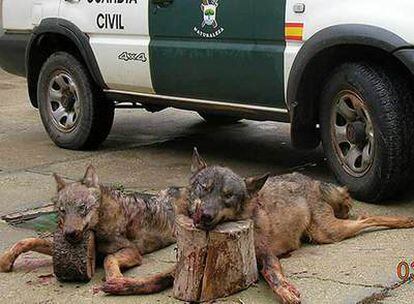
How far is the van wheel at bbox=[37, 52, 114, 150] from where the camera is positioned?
7.51 m

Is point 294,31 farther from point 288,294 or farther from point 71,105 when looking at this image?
point 71,105

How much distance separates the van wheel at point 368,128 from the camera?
206 inches

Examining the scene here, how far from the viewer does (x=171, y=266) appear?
14.5 ft

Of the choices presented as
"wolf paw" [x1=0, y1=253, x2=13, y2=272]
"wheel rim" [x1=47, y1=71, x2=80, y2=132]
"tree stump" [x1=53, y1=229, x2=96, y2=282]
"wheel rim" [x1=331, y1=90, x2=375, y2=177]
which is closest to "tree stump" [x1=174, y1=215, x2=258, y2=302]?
"tree stump" [x1=53, y1=229, x2=96, y2=282]

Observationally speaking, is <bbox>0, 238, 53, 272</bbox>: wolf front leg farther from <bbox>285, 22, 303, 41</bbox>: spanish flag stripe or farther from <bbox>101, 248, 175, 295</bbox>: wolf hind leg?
<bbox>285, 22, 303, 41</bbox>: spanish flag stripe

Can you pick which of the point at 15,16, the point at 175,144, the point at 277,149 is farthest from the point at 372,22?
the point at 15,16

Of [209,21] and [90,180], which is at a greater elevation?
[209,21]

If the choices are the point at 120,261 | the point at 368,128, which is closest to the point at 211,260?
the point at 120,261

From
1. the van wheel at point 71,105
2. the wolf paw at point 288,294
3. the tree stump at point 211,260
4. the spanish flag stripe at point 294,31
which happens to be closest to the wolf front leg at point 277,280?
the wolf paw at point 288,294

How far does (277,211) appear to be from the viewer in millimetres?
4520

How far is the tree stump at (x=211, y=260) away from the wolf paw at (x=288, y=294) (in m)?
0.21

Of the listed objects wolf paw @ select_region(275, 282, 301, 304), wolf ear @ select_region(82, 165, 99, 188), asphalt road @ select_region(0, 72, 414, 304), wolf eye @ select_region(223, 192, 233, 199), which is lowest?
asphalt road @ select_region(0, 72, 414, 304)

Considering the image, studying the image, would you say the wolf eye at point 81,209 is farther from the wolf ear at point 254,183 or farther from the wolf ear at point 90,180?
the wolf ear at point 254,183

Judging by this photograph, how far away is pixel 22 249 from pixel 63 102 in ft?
11.9
